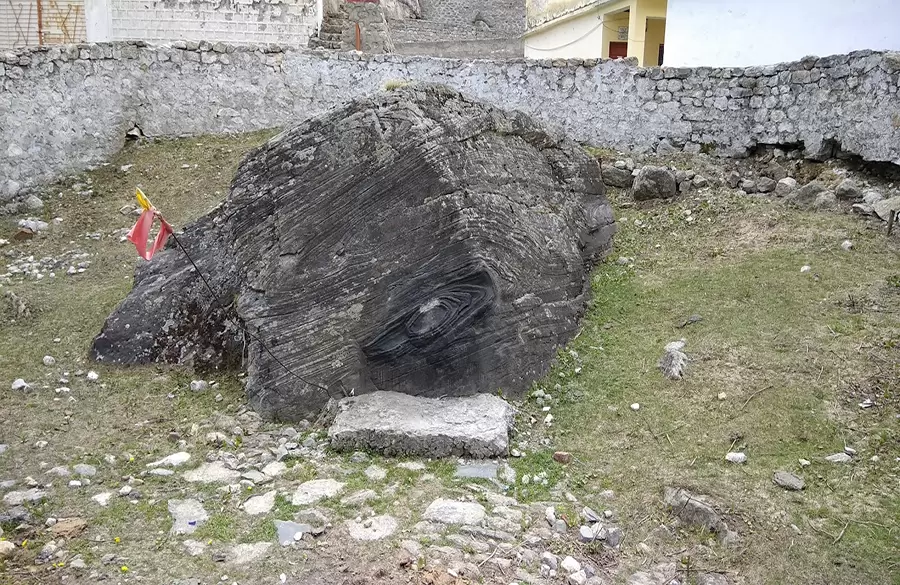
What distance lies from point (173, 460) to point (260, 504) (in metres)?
0.78

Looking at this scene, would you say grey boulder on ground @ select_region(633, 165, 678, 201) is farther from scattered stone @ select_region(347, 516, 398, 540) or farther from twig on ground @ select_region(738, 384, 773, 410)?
scattered stone @ select_region(347, 516, 398, 540)

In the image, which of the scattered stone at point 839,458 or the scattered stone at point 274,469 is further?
the scattered stone at point 274,469

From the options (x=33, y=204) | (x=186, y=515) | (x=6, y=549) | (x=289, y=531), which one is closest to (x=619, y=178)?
(x=289, y=531)

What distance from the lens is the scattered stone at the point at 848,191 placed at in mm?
6926

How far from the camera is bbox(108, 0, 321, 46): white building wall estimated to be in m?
11.1

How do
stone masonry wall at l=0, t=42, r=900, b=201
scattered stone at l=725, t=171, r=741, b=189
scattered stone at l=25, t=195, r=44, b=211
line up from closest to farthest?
scattered stone at l=725, t=171, r=741, b=189
stone masonry wall at l=0, t=42, r=900, b=201
scattered stone at l=25, t=195, r=44, b=211

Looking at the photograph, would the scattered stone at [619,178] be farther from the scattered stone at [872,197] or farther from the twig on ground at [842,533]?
the twig on ground at [842,533]

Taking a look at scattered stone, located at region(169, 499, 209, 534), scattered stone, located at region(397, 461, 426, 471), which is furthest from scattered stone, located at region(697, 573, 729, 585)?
scattered stone, located at region(169, 499, 209, 534)

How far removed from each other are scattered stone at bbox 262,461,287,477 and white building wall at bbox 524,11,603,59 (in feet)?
41.9

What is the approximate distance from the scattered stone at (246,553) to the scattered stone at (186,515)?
11.6 inches

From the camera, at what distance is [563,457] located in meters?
4.18

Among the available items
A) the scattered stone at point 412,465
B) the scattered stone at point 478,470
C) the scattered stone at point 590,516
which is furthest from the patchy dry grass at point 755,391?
the scattered stone at point 412,465

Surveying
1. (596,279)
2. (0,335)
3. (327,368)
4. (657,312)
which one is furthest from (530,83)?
(0,335)

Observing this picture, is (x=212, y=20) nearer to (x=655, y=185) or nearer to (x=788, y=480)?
(x=655, y=185)
